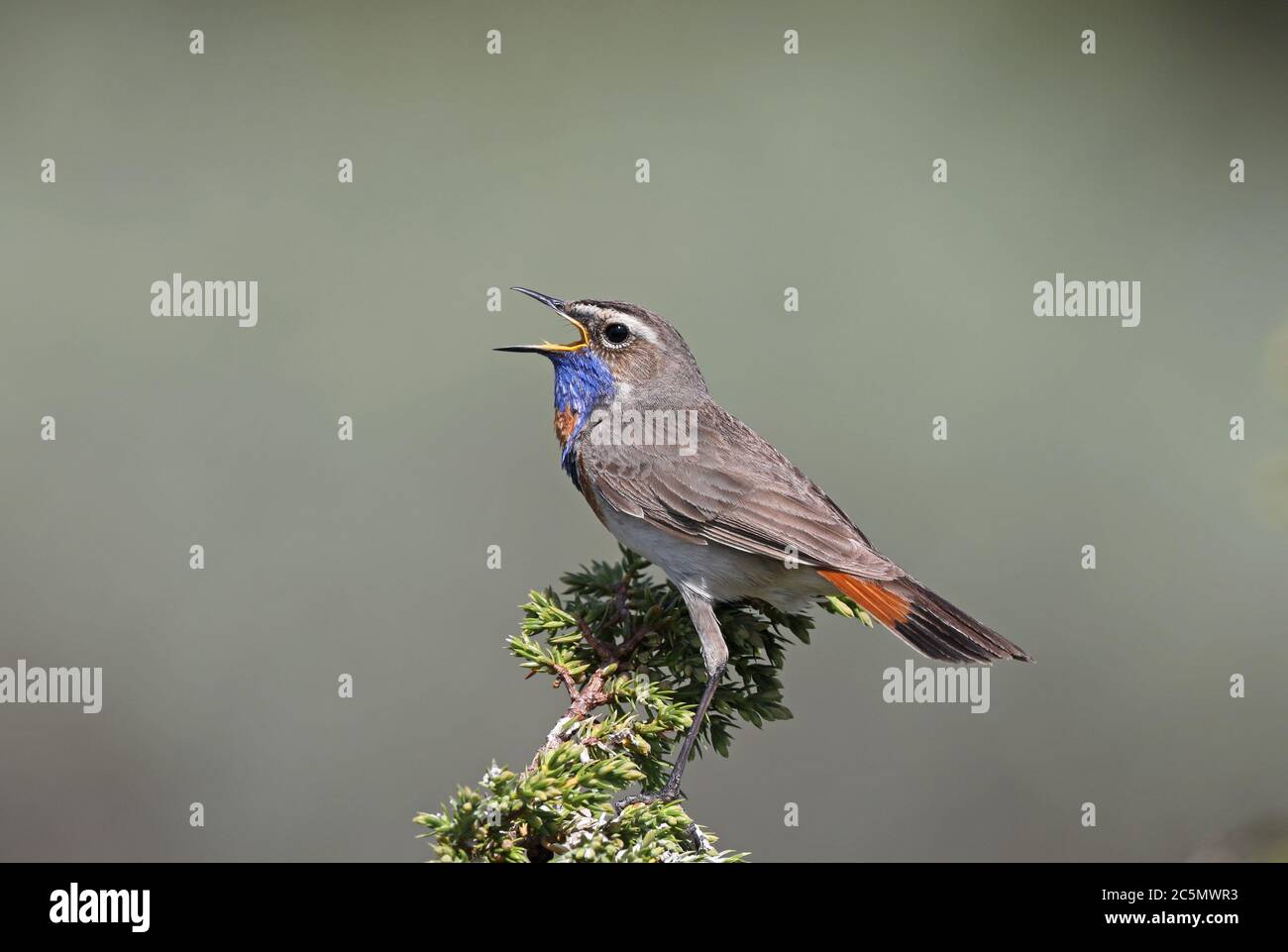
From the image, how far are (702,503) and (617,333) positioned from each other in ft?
2.38

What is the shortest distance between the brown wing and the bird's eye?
300 mm

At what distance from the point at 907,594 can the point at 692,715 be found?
0.80m

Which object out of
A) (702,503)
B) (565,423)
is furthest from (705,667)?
(565,423)

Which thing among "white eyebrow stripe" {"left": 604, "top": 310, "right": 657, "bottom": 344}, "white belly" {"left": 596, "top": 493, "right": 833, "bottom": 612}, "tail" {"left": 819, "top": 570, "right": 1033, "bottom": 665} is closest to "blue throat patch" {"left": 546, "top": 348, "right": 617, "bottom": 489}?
"white eyebrow stripe" {"left": 604, "top": 310, "right": 657, "bottom": 344}

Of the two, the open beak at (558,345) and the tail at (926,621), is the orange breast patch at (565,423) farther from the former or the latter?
the tail at (926,621)

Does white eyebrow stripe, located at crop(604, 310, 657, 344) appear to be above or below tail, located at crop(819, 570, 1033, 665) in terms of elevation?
above

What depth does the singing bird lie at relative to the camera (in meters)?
3.54

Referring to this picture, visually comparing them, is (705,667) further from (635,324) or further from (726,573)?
(635,324)

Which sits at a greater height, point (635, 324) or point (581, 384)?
point (635, 324)

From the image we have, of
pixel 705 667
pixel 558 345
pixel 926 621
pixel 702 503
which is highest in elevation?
pixel 558 345

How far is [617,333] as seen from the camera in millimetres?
4160

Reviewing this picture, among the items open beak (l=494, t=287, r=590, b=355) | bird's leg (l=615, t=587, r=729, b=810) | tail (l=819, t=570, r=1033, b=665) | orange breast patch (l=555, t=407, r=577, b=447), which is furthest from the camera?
orange breast patch (l=555, t=407, r=577, b=447)

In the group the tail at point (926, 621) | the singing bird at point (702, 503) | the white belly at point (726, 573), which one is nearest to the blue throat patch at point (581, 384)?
the singing bird at point (702, 503)

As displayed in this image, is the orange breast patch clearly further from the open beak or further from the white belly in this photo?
the white belly
